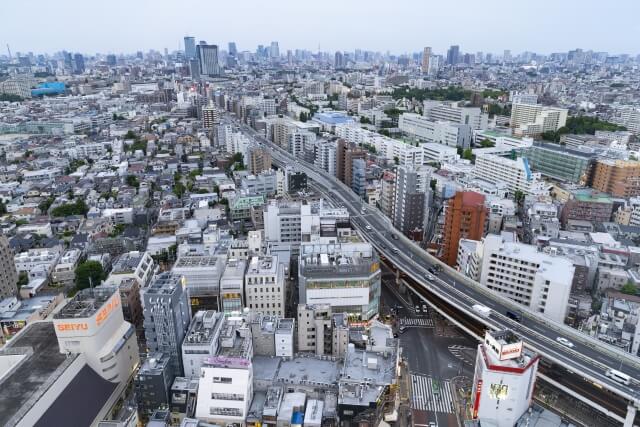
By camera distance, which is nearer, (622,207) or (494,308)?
(494,308)

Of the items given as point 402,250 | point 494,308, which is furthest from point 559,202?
point 494,308

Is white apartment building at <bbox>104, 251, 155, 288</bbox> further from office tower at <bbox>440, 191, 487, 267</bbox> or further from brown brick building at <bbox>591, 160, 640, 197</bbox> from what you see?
brown brick building at <bbox>591, 160, 640, 197</bbox>

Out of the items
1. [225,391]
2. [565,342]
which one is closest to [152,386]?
[225,391]

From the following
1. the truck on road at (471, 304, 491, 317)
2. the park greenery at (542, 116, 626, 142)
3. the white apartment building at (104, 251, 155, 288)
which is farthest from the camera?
the park greenery at (542, 116, 626, 142)

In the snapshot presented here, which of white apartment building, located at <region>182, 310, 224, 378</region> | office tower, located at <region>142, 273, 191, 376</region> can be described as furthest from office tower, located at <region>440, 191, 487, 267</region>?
office tower, located at <region>142, 273, 191, 376</region>

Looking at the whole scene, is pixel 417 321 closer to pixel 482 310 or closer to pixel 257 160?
pixel 482 310

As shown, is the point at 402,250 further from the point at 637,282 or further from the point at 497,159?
the point at 497,159
